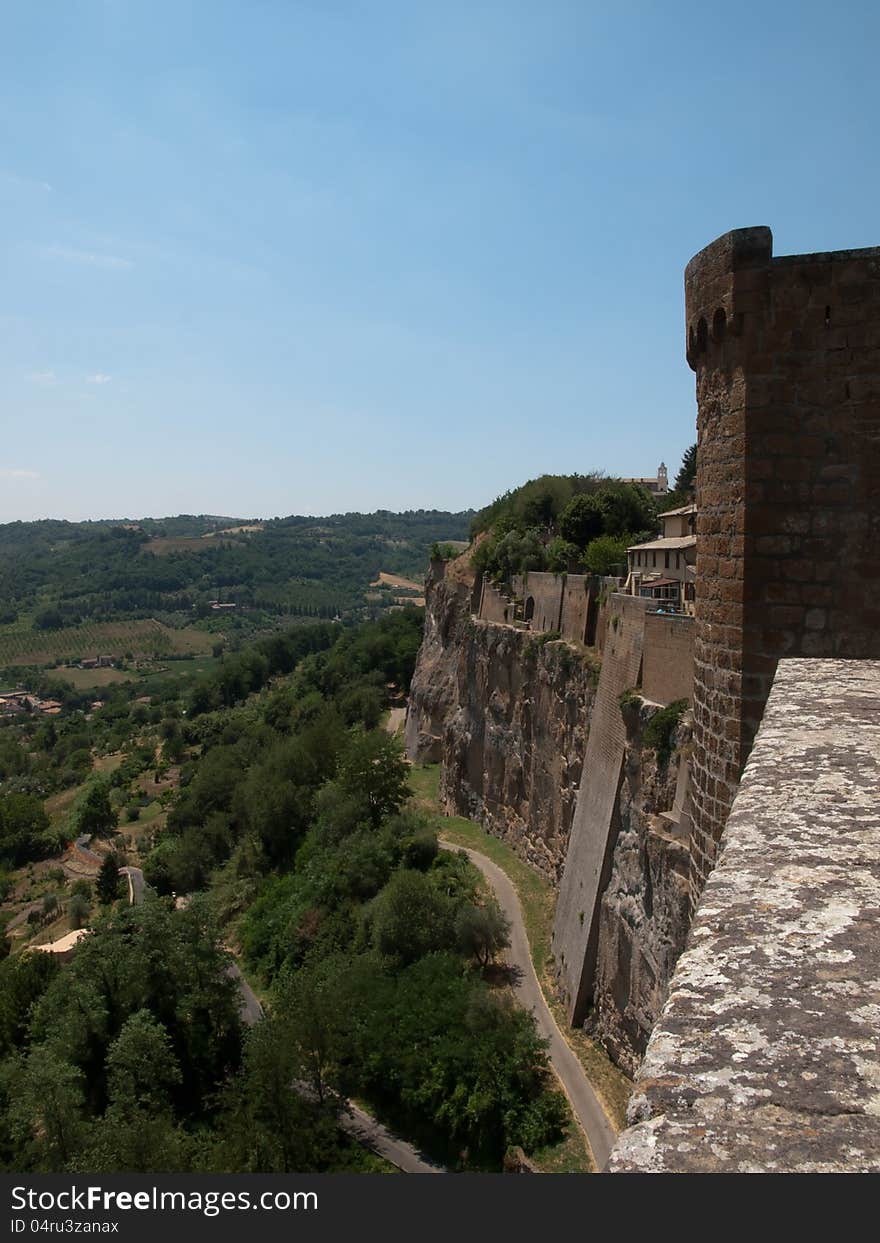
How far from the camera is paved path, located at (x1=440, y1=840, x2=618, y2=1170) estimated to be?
1608cm

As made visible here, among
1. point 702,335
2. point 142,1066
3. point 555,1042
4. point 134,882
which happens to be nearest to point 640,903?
point 555,1042

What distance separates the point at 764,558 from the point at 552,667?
1957 centimetres

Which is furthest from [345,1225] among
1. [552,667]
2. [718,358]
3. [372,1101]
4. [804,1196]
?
[552,667]

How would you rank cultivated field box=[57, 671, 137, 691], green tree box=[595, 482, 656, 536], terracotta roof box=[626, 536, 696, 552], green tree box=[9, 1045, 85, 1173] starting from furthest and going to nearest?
cultivated field box=[57, 671, 137, 691]
green tree box=[595, 482, 656, 536]
terracotta roof box=[626, 536, 696, 552]
green tree box=[9, 1045, 85, 1173]

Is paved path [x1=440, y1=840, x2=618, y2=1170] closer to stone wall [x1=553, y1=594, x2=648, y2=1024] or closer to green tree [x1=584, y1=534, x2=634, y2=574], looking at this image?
stone wall [x1=553, y1=594, x2=648, y2=1024]

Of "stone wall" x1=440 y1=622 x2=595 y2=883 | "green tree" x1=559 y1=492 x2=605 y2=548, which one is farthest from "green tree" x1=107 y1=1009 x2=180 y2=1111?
"green tree" x1=559 y1=492 x2=605 y2=548

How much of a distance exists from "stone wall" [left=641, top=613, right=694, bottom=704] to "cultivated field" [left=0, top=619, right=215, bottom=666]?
158 metres

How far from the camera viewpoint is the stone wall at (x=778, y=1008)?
2008 mm

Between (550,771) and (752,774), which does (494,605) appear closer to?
(550,771)

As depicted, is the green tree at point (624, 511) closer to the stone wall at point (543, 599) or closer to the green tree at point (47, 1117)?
the stone wall at point (543, 599)

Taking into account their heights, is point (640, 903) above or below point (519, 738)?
above

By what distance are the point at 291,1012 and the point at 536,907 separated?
7762 mm

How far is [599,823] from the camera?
1933cm

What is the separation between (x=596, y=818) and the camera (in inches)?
778
